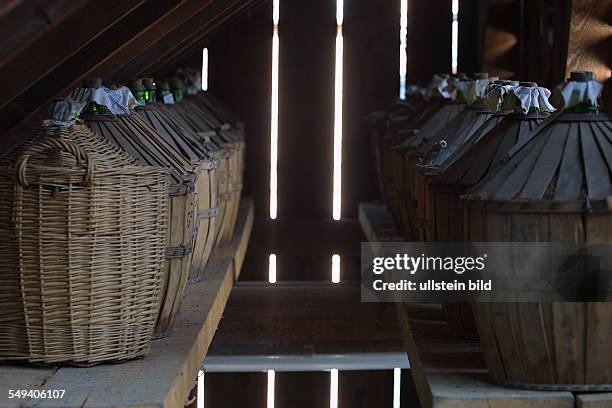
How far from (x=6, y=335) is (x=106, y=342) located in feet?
0.88

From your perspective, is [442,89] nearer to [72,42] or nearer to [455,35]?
[72,42]

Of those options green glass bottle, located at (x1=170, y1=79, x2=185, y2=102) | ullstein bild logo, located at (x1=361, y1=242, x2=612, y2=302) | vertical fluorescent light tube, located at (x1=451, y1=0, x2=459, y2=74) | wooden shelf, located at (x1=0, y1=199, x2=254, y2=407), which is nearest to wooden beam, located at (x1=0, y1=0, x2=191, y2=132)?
wooden shelf, located at (x1=0, y1=199, x2=254, y2=407)

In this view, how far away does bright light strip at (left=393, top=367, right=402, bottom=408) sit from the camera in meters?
5.51

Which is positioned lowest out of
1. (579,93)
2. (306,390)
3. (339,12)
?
(306,390)

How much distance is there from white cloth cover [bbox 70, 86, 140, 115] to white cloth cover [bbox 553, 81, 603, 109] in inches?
61.4

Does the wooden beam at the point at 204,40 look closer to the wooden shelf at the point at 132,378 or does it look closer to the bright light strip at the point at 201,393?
the bright light strip at the point at 201,393

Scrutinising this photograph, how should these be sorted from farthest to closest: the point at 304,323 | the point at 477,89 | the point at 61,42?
the point at 304,323 → the point at 477,89 → the point at 61,42

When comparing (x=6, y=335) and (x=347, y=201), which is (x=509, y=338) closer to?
(x=6, y=335)

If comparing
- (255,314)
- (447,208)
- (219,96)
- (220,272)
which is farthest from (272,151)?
(447,208)

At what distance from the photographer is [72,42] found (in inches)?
141

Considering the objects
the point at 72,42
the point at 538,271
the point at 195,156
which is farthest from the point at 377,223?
the point at 538,271

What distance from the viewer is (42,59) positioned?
3.59 m

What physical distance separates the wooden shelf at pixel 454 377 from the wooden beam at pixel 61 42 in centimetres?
135

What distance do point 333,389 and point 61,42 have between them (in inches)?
109
